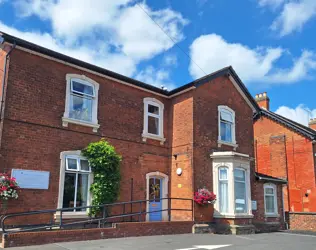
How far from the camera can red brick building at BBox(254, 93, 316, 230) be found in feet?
72.0

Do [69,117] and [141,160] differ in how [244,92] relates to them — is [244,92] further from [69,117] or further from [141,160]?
[69,117]

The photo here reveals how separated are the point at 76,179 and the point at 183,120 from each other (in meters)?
5.80

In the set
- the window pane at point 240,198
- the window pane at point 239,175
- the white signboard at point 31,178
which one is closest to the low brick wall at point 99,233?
the white signboard at point 31,178

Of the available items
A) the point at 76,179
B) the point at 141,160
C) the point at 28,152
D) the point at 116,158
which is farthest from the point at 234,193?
the point at 28,152

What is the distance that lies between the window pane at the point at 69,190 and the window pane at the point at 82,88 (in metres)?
3.29

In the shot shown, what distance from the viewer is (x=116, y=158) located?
13.4 metres

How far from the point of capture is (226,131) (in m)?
17.5

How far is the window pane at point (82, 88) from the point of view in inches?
530

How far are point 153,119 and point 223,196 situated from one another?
4.75 meters

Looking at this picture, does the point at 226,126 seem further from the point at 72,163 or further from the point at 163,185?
the point at 72,163

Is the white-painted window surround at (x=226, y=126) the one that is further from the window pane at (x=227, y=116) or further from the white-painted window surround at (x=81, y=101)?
the white-painted window surround at (x=81, y=101)

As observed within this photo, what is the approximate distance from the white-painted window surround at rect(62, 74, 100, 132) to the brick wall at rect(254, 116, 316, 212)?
14.9 m

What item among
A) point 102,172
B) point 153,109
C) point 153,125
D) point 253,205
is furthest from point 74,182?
point 253,205

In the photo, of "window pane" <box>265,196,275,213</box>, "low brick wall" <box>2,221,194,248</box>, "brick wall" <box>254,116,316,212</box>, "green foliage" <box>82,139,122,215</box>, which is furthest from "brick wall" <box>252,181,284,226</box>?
"green foliage" <box>82,139,122,215</box>
